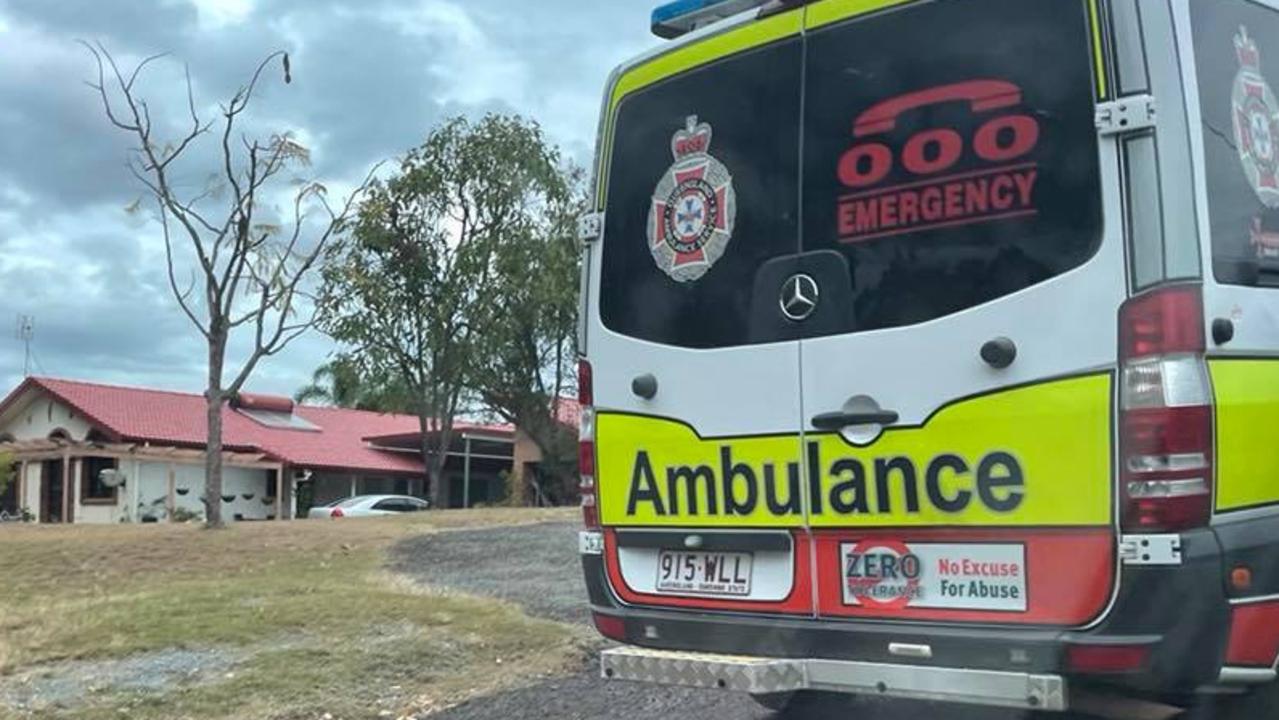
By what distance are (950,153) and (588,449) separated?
199 cm

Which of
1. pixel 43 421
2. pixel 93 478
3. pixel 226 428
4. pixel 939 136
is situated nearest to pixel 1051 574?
pixel 939 136

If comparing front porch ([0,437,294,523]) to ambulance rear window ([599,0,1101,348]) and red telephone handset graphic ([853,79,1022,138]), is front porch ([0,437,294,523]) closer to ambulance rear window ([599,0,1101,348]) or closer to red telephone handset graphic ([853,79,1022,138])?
ambulance rear window ([599,0,1101,348])

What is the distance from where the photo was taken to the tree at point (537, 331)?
3438 cm

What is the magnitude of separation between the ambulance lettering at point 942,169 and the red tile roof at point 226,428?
1500 inches

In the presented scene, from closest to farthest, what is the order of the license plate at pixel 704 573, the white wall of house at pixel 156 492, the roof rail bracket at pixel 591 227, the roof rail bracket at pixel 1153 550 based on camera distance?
the roof rail bracket at pixel 1153 550
the license plate at pixel 704 573
the roof rail bracket at pixel 591 227
the white wall of house at pixel 156 492

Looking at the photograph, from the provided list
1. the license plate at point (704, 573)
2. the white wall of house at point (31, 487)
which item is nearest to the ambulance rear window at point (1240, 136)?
the license plate at point (704, 573)

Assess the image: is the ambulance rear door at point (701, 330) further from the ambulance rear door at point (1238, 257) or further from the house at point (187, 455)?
the house at point (187, 455)

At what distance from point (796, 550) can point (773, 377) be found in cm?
63

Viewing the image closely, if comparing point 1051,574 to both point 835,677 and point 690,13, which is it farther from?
point 690,13

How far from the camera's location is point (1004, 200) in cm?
409

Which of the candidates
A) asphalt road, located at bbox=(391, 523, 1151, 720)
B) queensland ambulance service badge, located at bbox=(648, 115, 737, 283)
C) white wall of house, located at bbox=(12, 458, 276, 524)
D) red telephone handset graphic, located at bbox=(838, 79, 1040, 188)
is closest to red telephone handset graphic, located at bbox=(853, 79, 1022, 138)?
red telephone handset graphic, located at bbox=(838, 79, 1040, 188)

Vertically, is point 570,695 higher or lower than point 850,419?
lower

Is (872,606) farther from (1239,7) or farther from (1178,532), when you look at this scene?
(1239,7)

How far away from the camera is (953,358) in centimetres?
415
